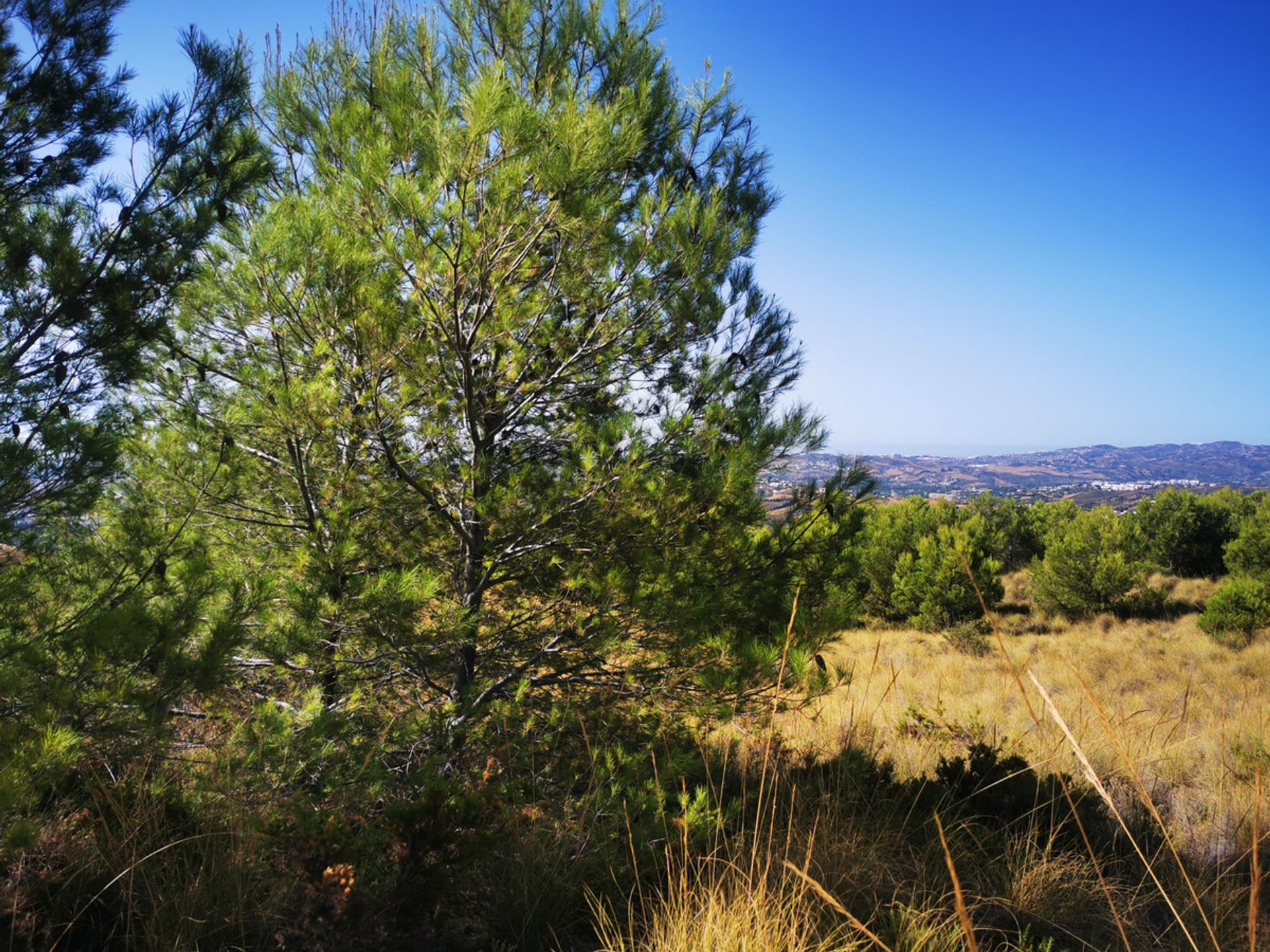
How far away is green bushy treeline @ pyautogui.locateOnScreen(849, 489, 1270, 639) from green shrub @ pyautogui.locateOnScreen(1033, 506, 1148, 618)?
20mm

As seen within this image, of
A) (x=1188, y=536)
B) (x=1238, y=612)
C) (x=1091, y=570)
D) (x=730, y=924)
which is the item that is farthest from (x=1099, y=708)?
(x=1188, y=536)

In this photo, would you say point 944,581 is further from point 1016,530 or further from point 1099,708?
point 1099,708

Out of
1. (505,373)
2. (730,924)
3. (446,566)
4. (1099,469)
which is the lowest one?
(1099,469)

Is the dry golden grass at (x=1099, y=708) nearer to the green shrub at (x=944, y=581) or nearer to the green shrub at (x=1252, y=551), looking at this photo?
the green shrub at (x=944, y=581)

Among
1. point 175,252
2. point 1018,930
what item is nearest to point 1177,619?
point 1018,930

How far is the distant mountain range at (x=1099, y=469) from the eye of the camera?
5159 cm

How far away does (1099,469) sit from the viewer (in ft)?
270

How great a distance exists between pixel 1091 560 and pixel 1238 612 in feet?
9.54

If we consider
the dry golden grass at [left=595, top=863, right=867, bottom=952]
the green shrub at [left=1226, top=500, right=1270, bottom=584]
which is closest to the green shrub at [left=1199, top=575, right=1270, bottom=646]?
the green shrub at [left=1226, top=500, right=1270, bottom=584]

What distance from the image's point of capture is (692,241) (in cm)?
326

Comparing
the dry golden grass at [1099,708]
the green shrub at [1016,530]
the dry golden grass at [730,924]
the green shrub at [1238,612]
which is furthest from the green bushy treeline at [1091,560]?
the dry golden grass at [730,924]

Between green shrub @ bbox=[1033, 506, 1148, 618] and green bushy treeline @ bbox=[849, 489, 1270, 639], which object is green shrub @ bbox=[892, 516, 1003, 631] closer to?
green bushy treeline @ bbox=[849, 489, 1270, 639]

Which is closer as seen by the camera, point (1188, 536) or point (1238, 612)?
point (1238, 612)

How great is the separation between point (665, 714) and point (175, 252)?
316 cm
